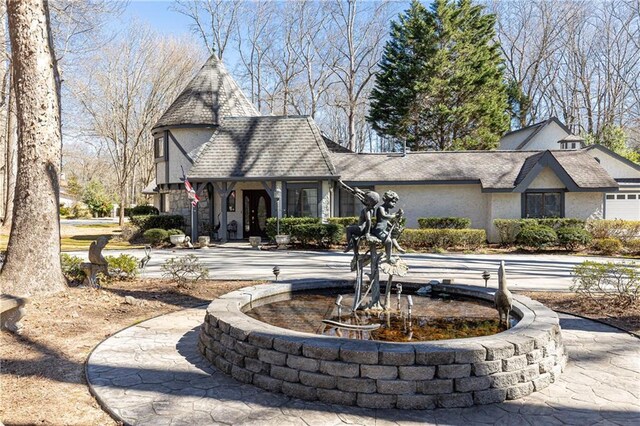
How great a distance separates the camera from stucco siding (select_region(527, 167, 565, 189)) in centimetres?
1838

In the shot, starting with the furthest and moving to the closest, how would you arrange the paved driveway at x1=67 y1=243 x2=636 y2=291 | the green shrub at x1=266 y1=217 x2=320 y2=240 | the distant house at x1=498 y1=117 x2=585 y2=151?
the distant house at x1=498 y1=117 x2=585 y2=151, the green shrub at x1=266 y1=217 x2=320 y2=240, the paved driveway at x1=67 y1=243 x2=636 y2=291

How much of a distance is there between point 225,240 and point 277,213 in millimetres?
2841

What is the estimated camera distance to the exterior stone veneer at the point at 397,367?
3697 mm

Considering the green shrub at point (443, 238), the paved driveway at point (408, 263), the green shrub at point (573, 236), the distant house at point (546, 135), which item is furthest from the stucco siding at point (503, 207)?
the distant house at point (546, 135)

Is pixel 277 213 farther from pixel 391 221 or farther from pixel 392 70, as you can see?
pixel 392 70

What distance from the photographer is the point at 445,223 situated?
60.9 ft

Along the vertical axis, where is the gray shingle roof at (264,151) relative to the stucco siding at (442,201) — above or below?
above

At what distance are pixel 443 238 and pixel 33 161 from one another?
14172 mm

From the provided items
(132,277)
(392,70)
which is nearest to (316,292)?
(132,277)

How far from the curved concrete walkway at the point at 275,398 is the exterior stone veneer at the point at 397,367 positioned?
9cm

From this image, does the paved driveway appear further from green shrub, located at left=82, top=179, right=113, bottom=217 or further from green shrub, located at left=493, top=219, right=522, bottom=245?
green shrub, located at left=82, top=179, right=113, bottom=217

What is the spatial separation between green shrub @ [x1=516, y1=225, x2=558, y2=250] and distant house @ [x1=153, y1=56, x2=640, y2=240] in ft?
6.76

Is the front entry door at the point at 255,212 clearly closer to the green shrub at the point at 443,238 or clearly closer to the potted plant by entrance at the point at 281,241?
the potted plant by entrance at the point at 281,241

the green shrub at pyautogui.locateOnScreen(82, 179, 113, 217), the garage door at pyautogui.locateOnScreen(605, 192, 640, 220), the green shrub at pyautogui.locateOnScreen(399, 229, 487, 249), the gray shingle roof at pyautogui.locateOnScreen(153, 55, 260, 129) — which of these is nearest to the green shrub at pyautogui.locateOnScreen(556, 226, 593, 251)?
the green shrub at pyautogui.locateOnScreen(399, 229, 487, 249)
